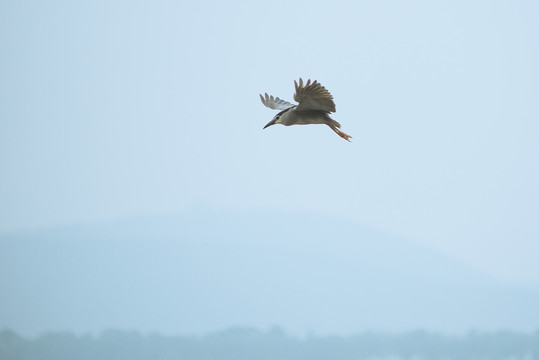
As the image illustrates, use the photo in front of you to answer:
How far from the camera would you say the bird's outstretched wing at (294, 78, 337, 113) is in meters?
2.88

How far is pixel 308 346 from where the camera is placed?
7.54 meters

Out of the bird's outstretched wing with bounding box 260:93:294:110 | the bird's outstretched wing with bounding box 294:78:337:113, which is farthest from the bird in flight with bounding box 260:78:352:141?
the bird's outstretched wing with bounding box 260:93:294:110

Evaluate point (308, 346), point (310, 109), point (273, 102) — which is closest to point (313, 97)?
point (310, 109)

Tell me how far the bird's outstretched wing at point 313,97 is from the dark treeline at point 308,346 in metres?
4.90

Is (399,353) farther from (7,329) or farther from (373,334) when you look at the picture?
(7,329)

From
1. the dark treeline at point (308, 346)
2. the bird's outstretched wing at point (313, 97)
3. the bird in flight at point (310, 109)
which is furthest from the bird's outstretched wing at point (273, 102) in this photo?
the dark treeline at point (308, 346)

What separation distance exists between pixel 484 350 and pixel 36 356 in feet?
15.9

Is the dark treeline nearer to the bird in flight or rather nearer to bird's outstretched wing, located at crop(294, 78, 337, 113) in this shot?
the bird in flight

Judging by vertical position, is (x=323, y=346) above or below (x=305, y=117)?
below

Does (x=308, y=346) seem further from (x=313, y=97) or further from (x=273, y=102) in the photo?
(x=313, y=97)

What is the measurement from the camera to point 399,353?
7.56 m

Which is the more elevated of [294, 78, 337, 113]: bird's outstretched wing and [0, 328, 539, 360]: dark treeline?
[294, 78, 337, 113]: bird's outstretched wing

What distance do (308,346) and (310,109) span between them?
196 inches

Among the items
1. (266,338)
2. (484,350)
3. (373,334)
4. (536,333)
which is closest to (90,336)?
(266,338)
